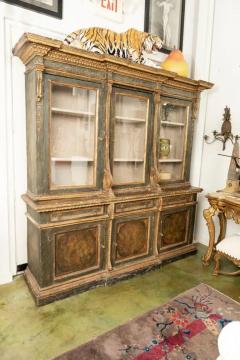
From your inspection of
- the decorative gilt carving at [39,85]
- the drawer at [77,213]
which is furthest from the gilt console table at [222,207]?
the decorative gilt carving at [39,85]

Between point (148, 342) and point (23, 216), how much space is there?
168 centimetres

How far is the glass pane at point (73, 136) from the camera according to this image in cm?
240

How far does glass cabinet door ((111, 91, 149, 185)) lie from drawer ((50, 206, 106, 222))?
34 centimetres

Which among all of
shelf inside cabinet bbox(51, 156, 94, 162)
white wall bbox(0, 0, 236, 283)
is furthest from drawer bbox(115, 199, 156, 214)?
white wall bbox(0, 0, 236, 283)

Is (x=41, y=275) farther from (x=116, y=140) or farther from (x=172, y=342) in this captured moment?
(x=116, y=140)

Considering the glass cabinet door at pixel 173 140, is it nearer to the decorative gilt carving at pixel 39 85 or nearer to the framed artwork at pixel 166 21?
the framed artwork at pixel 166 21

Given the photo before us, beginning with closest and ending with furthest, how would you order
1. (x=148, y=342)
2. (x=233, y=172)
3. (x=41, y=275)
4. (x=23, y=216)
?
(x=148, y=342), (x=41, y=275), (x=23, y=216), (x=233, y=172)

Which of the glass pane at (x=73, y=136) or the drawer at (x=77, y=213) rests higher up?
the glass pane at (x=73, y=136)

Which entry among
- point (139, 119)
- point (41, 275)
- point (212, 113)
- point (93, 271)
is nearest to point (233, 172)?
point (212, 113)

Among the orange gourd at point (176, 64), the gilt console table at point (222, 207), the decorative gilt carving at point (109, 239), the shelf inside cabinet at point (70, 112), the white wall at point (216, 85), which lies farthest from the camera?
the white wall at point (216, 85)

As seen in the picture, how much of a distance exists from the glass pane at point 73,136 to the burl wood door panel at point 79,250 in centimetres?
47

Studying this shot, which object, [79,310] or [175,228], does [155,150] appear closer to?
[175,228]

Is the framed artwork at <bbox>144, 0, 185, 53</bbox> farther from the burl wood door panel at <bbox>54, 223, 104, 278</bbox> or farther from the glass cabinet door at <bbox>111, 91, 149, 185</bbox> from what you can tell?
the burl wood door panel at <bbox>54, 223, 104, 278</bbox>

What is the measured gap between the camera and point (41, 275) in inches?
90.7
